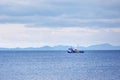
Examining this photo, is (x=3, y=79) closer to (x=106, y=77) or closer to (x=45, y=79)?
(x=45, y=79)

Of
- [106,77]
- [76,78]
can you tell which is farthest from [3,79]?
[106,77]

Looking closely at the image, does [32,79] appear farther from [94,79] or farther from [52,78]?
[94,79]

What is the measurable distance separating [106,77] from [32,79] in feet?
57.5

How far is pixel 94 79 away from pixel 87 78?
240cm

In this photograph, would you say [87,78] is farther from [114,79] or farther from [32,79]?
[32,79]

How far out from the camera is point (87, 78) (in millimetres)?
93125

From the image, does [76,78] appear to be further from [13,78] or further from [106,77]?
[13,78]

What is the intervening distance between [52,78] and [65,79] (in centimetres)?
319

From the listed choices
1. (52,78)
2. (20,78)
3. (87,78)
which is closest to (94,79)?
(87,78)

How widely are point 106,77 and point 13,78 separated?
21.4 meters

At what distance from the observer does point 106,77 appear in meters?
95.9

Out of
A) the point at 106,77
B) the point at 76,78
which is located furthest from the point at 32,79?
the point at 106,77

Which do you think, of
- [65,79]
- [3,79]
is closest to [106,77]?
[65,79]

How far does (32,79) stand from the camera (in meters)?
90.8
